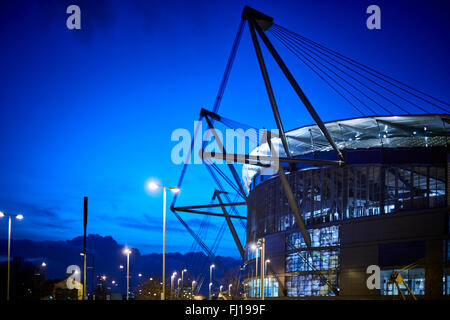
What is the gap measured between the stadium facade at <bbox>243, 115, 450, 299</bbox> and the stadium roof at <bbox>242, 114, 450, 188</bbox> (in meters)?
0.12

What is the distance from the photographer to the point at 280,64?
44.1 metres

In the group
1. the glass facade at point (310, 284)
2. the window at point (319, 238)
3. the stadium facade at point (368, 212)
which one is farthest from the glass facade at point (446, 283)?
the glass facade at point (310, 284)

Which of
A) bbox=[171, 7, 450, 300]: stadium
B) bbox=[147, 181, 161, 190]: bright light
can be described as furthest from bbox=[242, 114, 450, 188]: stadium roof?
bbox=[147, 181, 161, 190]: bright light

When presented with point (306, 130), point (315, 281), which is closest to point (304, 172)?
point (306, 130)

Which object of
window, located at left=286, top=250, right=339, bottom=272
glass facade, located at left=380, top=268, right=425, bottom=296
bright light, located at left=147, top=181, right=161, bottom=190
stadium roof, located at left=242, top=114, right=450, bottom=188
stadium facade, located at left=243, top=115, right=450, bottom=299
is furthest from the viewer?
window, located at left=286, top=250, right=339, bottom=272

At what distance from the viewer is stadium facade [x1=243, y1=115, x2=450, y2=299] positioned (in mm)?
56209

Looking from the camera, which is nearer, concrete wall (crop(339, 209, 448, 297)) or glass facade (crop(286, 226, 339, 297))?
concrete wall (crop(339, 209, 448, 297))

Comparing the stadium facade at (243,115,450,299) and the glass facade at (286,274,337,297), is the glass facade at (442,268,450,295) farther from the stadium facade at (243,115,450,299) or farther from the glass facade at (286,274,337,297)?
the glass facade at (286,274,337,297)

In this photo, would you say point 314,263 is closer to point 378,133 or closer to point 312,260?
point 312,260

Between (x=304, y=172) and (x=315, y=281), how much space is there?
1507 cm

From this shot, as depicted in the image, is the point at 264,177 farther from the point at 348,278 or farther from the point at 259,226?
the point at 348,278

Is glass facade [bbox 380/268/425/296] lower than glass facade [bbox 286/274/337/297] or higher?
higher
